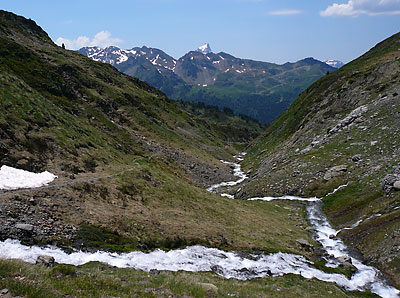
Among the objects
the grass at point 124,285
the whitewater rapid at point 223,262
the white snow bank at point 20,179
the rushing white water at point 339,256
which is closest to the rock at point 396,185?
the rushing white water at point 339,256

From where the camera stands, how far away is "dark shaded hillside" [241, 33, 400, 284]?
3847cm

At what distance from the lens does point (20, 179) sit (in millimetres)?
31453

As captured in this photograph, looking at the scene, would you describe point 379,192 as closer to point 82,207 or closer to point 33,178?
point 82,207

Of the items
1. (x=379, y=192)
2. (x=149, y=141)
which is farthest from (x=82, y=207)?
(x=149, y=141)

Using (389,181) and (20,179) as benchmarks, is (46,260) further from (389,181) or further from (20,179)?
(389,181)

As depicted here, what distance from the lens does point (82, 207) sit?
98.0 feet

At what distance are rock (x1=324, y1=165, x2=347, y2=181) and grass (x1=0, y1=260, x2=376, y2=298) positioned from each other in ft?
111

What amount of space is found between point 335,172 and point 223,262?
3988 cm

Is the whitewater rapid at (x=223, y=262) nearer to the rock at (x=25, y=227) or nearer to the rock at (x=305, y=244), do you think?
the rock at (x=25, y=227)

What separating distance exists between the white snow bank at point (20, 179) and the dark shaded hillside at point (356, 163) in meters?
40.1

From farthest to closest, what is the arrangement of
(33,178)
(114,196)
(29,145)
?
(29,145) → (114,196) → (33,178)

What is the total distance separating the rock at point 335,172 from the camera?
58.2m

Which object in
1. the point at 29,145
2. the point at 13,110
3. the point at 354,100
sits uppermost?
the point at 354,100

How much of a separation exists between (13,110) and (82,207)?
2440cm
